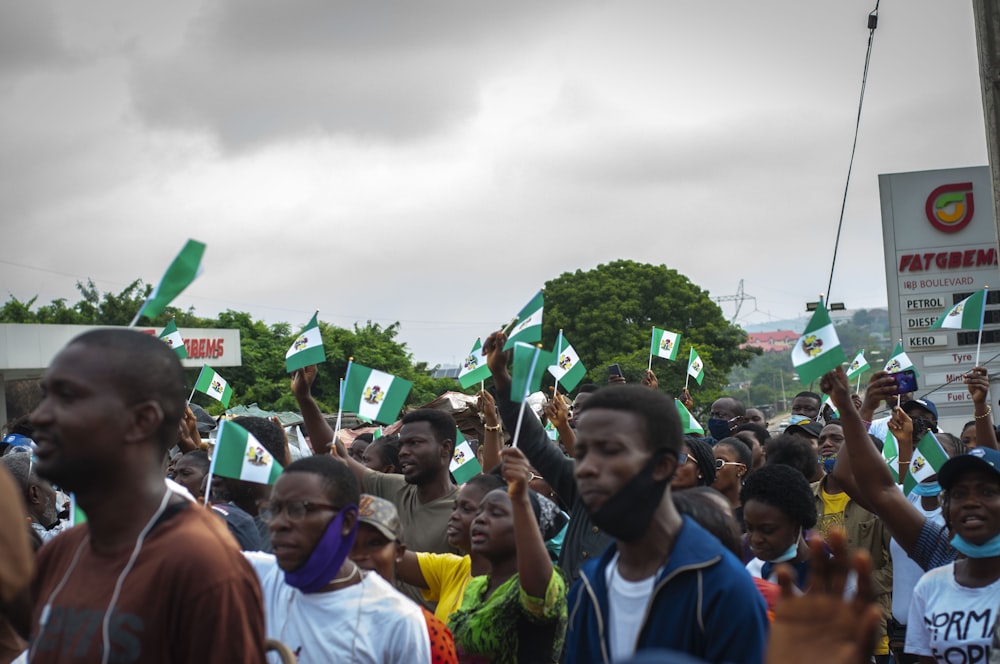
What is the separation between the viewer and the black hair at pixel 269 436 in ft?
19.7

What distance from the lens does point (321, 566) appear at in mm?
A: 3717

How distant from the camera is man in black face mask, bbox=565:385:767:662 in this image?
282 cm

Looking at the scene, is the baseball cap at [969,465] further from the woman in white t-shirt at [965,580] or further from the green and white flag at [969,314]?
the green and white flag at [969,314]

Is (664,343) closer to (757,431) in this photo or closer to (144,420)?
(757,431)

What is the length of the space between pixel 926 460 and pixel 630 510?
157 inches

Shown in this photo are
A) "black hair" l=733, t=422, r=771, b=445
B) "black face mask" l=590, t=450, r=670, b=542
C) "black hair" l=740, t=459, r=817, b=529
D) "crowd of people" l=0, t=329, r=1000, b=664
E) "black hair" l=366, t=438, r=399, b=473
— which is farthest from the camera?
"black hair" l=733, t=422, r=771, b=445

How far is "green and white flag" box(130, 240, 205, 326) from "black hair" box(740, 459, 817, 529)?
2.99m

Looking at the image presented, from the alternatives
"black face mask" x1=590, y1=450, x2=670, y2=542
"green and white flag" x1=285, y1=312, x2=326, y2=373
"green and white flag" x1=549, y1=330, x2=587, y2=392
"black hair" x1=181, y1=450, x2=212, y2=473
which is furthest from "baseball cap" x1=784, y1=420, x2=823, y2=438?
"black face mask" x1=590, y1=450, x2=670, y2=542

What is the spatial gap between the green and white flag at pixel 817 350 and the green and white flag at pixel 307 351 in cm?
323

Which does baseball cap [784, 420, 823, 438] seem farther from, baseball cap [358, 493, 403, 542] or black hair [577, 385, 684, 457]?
black hair [577, 385, 684, 457]

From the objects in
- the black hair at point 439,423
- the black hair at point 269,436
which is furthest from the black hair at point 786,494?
the black hair at point 269,436

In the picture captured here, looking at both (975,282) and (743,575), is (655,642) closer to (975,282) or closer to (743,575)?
(743,575)

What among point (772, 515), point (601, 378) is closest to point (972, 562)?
point (772, 515)

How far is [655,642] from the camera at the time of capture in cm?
287
